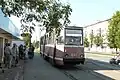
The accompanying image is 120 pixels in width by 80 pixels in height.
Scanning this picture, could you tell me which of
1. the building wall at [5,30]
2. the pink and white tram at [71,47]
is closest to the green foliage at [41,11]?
the building wall at [5,30]

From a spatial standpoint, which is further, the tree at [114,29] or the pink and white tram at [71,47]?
the tree at [114,29]

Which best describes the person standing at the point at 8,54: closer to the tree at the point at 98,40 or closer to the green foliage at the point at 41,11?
the green foliage at the point at 41,11

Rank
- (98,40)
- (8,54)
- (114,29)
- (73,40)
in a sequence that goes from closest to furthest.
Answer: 1. (8,54)
2. (73,40)
3. (114,29)
4. (98,40)

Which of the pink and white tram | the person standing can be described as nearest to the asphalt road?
the pink and white tram

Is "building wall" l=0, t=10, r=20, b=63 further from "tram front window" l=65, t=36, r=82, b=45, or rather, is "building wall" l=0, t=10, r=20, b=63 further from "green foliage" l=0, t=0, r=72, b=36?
"green foliage" l=0, t=0, r=72, b=36

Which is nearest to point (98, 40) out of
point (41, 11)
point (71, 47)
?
point (71, 47)

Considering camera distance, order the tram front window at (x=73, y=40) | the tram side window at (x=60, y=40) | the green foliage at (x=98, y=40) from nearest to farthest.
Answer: the tram front window at (x=73, y=40) < the tram side window at (x=60, y=40) < the green foliage at (x=98, y=40)

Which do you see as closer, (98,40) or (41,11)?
(41,11)

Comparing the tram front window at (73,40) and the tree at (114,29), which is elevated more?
the tree at (114,29)

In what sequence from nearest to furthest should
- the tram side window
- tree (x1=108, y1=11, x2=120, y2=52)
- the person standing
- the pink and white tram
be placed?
the person standing < the pink and white tram < the tram side window < tree (x1=108, y1=11, x2=120, y2=52)

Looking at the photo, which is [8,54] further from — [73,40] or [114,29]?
[114,29]

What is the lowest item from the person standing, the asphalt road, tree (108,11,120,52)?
the asphalt road

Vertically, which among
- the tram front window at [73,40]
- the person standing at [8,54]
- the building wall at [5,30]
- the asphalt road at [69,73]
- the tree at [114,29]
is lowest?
the asphalt road at [69,73]

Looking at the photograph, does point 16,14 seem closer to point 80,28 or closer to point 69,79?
point 69,79
